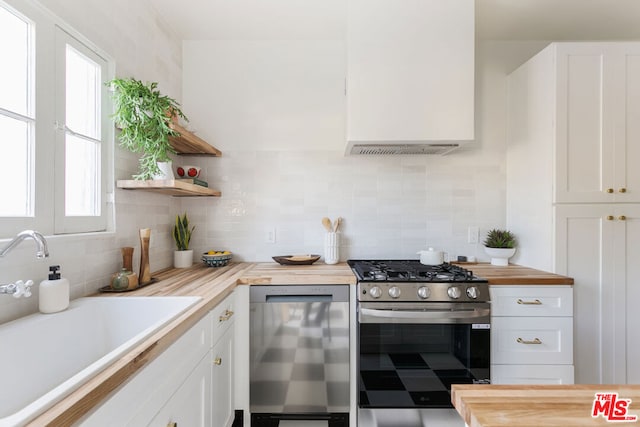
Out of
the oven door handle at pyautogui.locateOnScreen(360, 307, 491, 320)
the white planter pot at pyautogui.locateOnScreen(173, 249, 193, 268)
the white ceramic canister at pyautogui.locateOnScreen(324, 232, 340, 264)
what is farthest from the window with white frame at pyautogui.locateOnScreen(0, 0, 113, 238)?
the oven door handle at pyautogui.locateOnScreen(360, 307, 491, 320)

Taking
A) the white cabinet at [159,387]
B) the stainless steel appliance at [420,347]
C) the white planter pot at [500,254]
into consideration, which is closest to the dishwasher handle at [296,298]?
the stainless steel appliance at [420,347]

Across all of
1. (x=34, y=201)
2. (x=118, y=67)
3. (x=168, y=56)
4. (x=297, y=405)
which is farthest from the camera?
(x=168, y=56)

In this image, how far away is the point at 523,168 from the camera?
2.21 metres

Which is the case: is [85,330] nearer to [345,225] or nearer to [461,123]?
[345,225]

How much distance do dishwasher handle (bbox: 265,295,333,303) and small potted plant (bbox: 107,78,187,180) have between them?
3.17 ft

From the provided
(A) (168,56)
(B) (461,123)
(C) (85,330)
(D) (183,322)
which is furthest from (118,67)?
(B) (461,123)

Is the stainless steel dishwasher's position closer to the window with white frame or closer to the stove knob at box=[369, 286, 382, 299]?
the stove knob at box=[369, 286, 382, 299]

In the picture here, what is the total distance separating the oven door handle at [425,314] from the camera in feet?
5.51

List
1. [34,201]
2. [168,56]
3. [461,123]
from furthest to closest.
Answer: [168,56] → [461,123] → [34,201]

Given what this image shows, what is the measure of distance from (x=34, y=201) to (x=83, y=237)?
0.26 m

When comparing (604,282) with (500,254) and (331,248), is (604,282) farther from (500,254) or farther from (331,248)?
(331,248)

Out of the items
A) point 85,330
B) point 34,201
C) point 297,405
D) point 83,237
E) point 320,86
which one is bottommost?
point 297,405

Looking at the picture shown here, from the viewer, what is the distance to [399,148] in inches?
84.9

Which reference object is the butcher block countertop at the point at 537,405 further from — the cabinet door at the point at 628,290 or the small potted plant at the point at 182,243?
the small potted plant at the point at 182,243
